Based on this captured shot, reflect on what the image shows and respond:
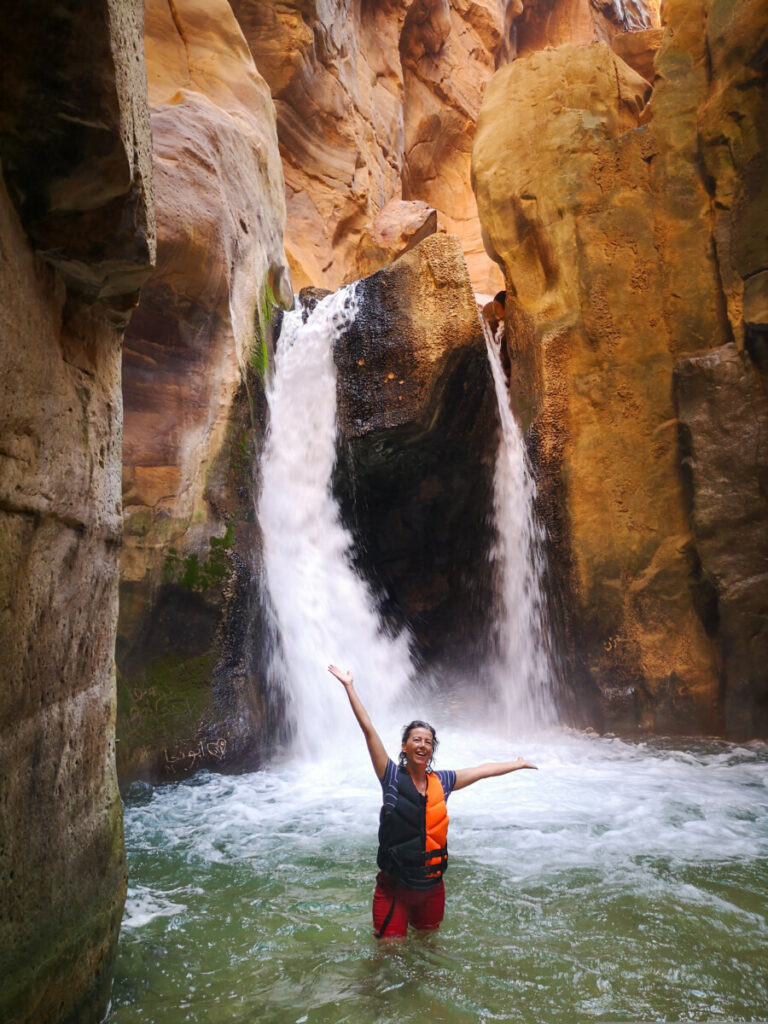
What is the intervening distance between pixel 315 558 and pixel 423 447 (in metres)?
1.70

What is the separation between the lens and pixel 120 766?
6.31m

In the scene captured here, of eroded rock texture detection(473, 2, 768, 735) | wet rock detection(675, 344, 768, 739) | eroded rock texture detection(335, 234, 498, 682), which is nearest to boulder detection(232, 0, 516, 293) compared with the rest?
eroded rock texture detection(335, 234, 498, 682)

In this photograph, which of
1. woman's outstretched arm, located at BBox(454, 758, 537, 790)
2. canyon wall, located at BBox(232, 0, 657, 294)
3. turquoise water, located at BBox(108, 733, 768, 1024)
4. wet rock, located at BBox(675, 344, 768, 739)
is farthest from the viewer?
canyon wall, located at BBox(232, 0, 657, 294)

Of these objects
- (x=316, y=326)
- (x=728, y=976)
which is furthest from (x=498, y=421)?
(x=728, y=976)

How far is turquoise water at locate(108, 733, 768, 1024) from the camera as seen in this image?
300 cm

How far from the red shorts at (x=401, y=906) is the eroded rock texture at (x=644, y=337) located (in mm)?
4867

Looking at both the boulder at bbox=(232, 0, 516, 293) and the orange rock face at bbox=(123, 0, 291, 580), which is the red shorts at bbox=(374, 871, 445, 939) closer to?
the orange rock face at bbox=(123, 0, 291, 580)

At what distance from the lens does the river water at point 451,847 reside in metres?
3.08

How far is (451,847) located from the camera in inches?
189

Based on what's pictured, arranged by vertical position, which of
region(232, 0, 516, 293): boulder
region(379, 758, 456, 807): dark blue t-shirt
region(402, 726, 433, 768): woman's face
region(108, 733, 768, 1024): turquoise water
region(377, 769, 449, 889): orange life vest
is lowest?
region(108, 733, 768, 1024): turquoise water

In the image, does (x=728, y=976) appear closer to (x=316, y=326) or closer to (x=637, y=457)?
(x=637, y=457)

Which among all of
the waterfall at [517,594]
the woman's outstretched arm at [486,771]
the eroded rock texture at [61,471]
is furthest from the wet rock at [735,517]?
the eroded rock texture at [61,471]

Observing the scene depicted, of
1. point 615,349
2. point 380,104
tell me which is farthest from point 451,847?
point 380,104

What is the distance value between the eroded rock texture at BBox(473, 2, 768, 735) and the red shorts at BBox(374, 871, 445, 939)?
16.0 feet
